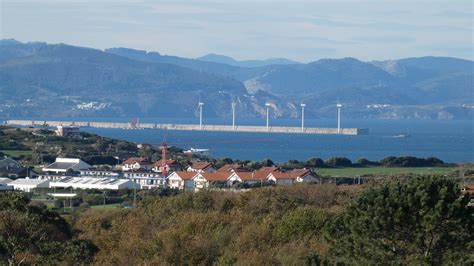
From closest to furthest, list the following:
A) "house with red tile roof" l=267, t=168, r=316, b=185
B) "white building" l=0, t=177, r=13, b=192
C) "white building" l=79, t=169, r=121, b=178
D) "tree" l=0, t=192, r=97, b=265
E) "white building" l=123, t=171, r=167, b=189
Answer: "tree" l=0, t=192, r=97, b=265 < "white building" l=0, t=177, r=13, b=192 < "house with red tile roof" l=267, t=168, r=316, b=185 < "white building" l=123, t=171, r=167, b=189 < "white building" l=79, t=169, r=121, b=178

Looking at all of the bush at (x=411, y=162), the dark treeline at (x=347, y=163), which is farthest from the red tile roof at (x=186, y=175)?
the bush at (x=411, y=162)

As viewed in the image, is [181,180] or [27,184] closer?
[27,184]

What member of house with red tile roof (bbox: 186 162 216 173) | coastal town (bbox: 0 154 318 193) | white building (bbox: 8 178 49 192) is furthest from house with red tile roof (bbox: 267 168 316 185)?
white building (bbox: 8 178 49 192)

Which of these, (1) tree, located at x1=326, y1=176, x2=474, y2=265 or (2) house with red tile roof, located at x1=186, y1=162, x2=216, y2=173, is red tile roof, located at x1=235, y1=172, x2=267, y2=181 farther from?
(1) tree, located at x1=326, y1=176, x2=474, y2=265

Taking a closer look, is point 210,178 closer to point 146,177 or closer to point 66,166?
point 146,177

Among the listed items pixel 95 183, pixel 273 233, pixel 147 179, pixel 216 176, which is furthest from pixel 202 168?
pixel 273 233

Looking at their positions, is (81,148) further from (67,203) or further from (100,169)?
(67,203)
